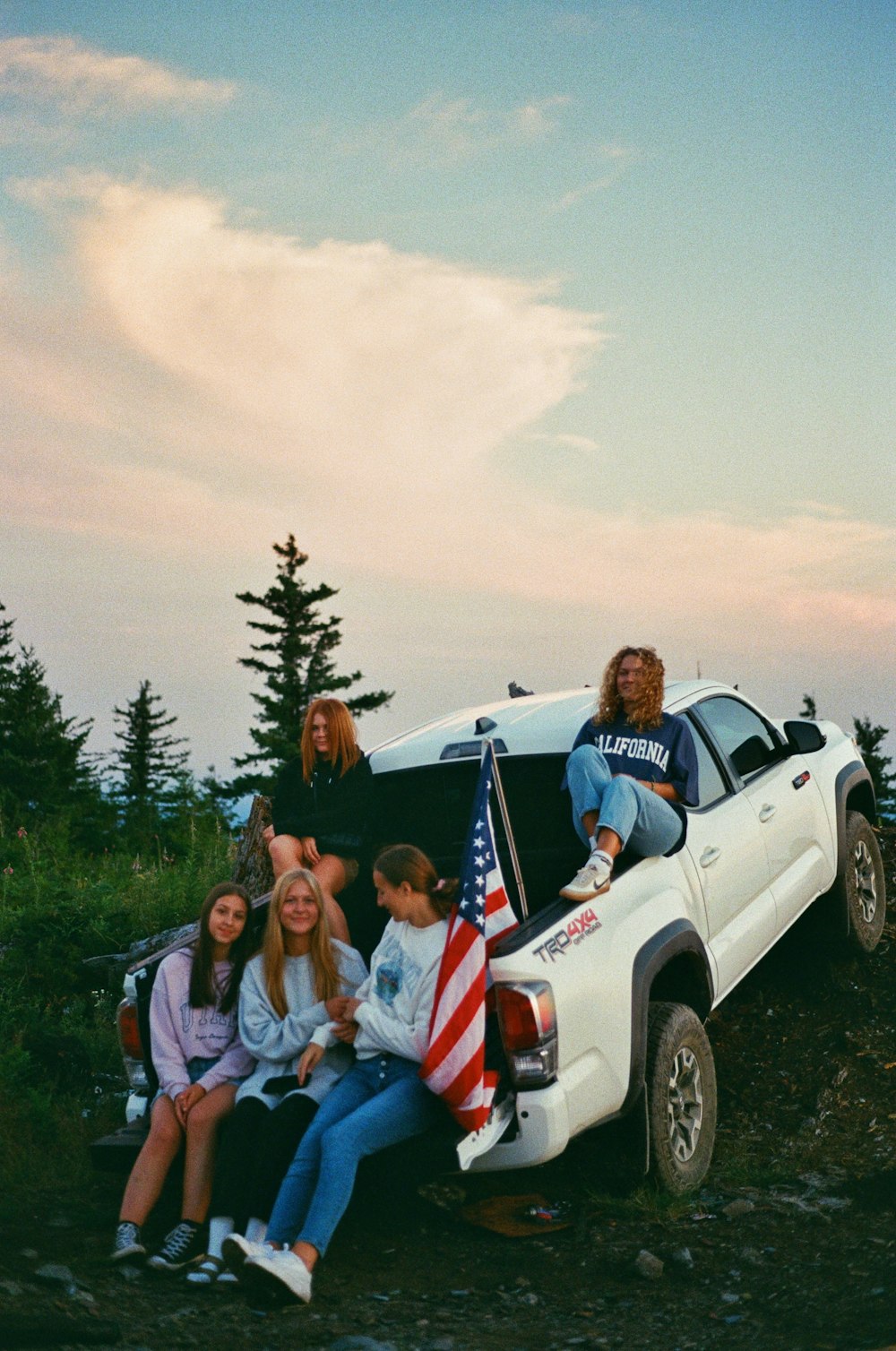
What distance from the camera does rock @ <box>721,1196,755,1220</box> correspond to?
17.9 feet

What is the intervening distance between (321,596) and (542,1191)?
4249cm

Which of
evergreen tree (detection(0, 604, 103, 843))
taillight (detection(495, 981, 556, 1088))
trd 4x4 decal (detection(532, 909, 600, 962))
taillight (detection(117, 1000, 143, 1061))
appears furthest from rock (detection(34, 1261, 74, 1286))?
evergreen tree (detection(0, 604, 103, 843))

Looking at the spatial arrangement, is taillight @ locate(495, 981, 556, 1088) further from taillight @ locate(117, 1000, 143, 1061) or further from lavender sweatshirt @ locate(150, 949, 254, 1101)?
taillight @ locate(117, 1000, 143, 1061)

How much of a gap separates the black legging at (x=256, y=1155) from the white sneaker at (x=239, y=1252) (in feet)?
0.90

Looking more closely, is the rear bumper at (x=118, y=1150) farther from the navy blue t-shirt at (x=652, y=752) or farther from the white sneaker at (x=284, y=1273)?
the navy blue t-shirt at (x=652, y=752)

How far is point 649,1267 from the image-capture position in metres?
4.89

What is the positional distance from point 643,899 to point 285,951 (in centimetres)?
147

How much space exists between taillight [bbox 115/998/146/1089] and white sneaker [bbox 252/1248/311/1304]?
120 cm

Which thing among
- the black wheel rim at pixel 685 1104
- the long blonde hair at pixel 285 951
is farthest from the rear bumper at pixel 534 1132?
the long blonde hair at pixel 285 951

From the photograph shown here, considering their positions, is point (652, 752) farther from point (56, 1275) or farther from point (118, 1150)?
point (56, 1275)

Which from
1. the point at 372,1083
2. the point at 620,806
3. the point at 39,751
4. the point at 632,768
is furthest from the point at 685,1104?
the point at 39,751

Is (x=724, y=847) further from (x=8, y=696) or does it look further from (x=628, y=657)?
(x=8, y=696)

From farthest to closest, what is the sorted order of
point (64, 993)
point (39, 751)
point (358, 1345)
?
point (39, 751), point (64, 993), point (358, 1345)

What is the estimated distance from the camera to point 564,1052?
4.51 meters
